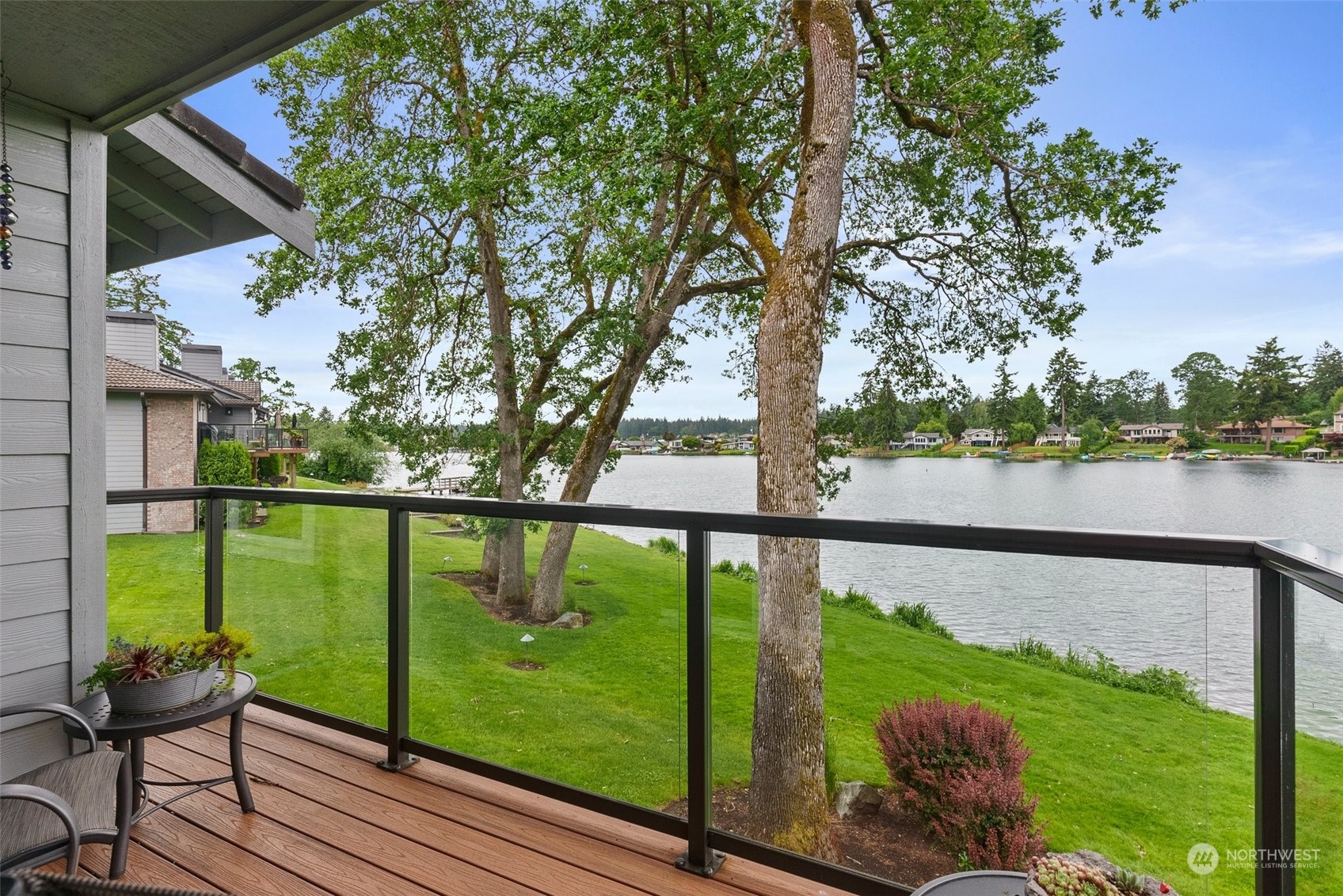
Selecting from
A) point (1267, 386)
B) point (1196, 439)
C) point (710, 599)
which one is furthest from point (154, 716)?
point (1267, 386)

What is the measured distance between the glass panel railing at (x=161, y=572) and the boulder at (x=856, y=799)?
10.4ft

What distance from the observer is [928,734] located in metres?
1.93

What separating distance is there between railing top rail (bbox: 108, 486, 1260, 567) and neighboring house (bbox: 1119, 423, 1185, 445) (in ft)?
48.0

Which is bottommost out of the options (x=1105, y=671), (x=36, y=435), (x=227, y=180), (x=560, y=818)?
(x=560, y=818)

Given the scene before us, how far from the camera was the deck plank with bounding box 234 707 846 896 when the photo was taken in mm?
2023

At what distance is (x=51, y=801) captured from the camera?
5.05 ft

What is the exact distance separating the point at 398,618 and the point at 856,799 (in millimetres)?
1875

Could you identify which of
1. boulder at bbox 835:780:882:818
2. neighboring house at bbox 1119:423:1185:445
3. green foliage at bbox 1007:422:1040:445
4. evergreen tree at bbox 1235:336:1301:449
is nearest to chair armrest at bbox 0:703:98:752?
boulder at bbox 835:780:882:818

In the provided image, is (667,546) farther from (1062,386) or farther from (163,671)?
(1062,386)

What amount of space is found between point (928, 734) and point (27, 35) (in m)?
3.08

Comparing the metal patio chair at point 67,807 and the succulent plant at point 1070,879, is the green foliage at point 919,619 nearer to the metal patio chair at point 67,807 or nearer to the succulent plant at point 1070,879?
the succulent plant at point 1070,879

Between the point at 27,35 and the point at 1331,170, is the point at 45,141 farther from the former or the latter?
the point at 1331,170

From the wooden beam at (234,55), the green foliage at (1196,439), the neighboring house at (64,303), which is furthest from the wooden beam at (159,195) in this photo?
the green foliage at (1196,439)
